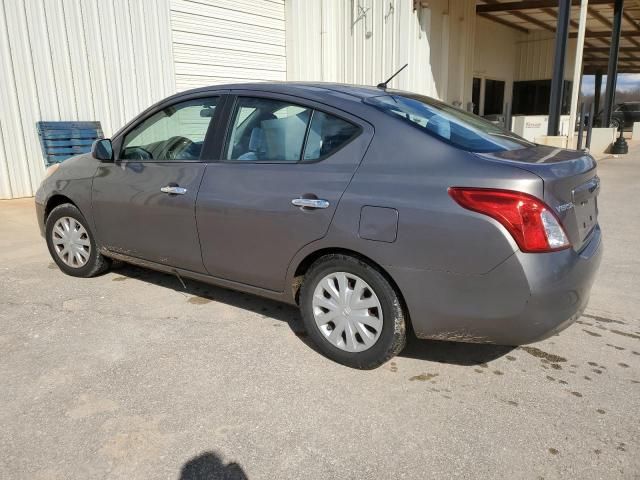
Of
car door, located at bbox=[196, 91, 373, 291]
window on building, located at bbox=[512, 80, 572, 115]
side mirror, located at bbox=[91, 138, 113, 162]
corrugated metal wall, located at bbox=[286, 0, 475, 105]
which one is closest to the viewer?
car door, located at bbox=[196, 91, 373, 291]

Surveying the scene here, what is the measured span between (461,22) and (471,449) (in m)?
15.0

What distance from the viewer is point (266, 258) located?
3.31m

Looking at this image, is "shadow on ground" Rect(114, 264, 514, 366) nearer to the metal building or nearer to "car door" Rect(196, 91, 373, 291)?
"car door" Rect(196, 91, 373, 291)

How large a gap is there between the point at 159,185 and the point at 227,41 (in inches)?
294

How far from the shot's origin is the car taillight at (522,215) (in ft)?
8.13

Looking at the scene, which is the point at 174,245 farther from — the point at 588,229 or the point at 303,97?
→ the point at 588,229

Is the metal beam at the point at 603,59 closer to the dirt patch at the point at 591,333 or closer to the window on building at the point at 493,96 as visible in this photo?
the window on building at the point at 493,96

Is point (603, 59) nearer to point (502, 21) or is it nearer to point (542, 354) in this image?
point (502, 21)

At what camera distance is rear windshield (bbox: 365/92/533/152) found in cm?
294

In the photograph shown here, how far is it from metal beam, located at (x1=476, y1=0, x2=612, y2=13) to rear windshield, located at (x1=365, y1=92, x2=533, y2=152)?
14603 mm

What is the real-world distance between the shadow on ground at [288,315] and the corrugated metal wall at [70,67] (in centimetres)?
424

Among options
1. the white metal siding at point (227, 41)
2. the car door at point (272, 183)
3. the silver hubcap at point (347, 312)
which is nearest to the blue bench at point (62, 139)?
the white metal siding at point (227, 41)

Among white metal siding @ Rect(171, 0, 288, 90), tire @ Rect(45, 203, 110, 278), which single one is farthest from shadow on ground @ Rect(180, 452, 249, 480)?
white metal siding @ Rect(171, 0, 288, 90)

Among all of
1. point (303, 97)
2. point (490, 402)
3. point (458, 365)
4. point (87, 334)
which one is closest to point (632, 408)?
point (490, 402)
